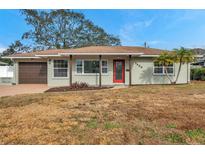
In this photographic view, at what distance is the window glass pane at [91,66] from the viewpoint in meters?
17.3

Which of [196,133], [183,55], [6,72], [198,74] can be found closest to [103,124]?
[196,133]

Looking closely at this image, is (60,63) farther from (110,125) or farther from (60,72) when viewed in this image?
(110,125)

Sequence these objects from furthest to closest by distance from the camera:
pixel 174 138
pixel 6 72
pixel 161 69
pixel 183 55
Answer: pixel 6 72 < pixel 161 69 < pixel 183 55 < pixel 174 138

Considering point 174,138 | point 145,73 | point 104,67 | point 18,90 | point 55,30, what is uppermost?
point 55,30

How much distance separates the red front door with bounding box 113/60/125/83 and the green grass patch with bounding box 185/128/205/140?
12382 mm

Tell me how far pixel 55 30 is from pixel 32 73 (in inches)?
714

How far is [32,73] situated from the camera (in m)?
20.3

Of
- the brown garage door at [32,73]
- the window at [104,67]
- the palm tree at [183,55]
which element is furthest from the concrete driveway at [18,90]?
the palm tree at [183,55]

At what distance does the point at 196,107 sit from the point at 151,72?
10.1 m

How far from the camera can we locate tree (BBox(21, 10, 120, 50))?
36.4 metres

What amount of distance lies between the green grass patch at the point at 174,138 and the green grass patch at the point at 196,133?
244 millimetres

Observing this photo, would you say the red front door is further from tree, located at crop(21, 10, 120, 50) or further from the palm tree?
tree, located at crop(21, 10, 120, 50)
